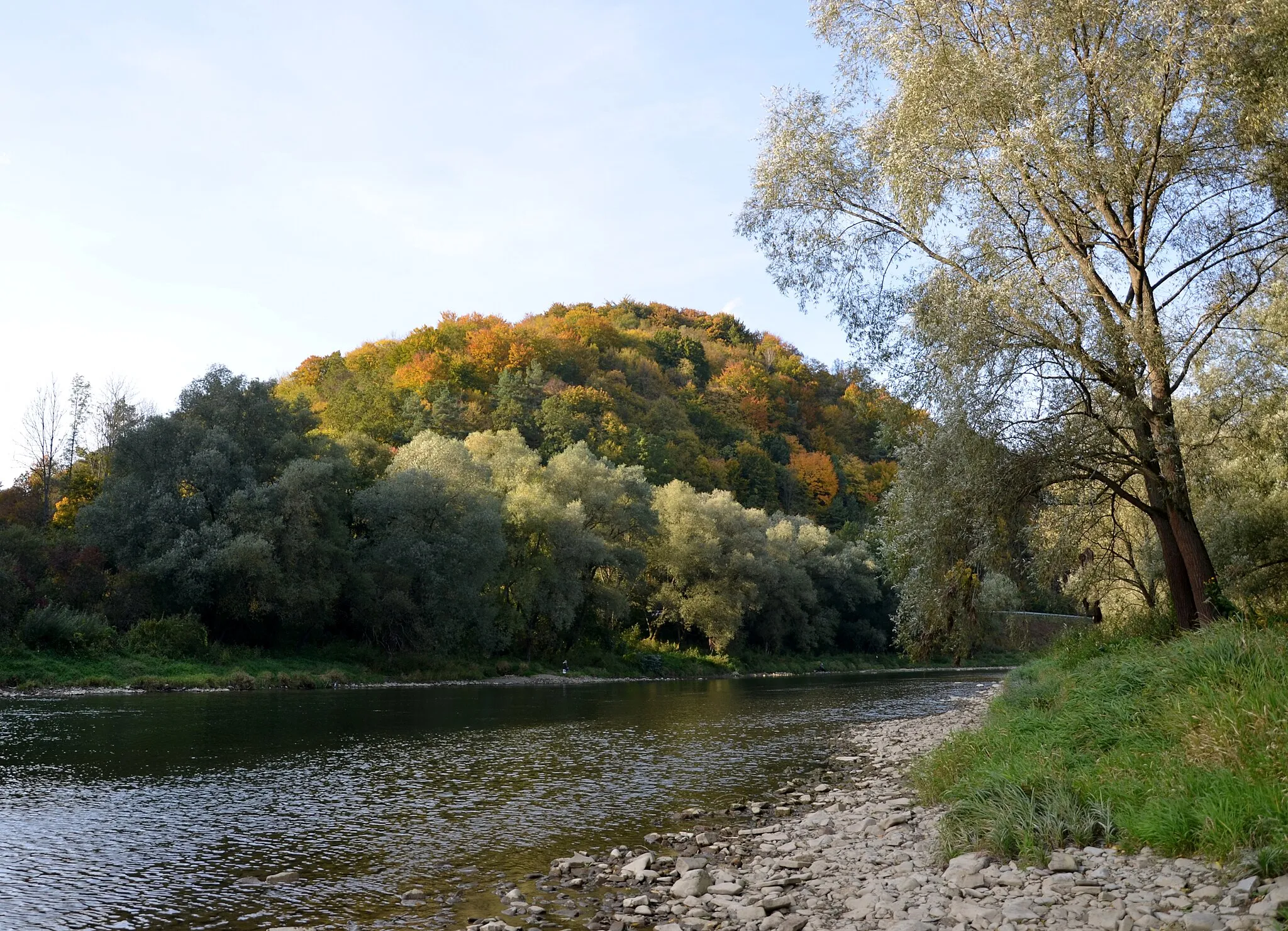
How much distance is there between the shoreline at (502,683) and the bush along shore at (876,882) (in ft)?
84.4

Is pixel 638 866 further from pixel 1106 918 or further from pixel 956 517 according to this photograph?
pixel 956 517

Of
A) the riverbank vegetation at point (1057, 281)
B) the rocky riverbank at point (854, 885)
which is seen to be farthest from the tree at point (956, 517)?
the rocky riverbank at point (854, 885)

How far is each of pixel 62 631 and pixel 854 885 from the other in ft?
108

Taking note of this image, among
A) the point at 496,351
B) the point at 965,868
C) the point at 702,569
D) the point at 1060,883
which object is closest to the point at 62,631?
the point at 965,868

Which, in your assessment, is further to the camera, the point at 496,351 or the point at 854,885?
the point at 496,351

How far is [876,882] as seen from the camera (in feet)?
27.0

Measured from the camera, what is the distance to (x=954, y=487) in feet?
52.5

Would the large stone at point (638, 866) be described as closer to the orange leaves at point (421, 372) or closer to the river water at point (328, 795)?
the river water at point (328, 795)

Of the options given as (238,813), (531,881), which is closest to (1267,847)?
(531,881)

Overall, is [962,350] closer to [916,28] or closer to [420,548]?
[916,28]

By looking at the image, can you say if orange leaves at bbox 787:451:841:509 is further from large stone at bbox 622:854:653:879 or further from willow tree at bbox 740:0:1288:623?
large stone at bbox 622:854:653:879

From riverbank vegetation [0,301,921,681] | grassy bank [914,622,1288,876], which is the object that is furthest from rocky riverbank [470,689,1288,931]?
riverbank vegetation [0,301,921,681]

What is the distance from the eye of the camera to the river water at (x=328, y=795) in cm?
926

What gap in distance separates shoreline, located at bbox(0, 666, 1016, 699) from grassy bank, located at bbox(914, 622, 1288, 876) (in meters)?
28.1
